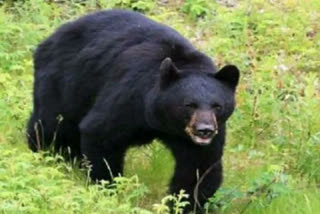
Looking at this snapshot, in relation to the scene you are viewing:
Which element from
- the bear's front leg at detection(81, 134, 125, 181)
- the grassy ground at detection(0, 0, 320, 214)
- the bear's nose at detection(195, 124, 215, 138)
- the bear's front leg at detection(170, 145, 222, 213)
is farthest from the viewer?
the bear's front leg at detection(81, 134, 125, 181)

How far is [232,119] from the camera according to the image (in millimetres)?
7750

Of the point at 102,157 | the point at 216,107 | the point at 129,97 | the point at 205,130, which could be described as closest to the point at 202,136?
the point at 205,130

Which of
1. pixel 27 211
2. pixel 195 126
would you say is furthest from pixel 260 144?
pixel 27 211

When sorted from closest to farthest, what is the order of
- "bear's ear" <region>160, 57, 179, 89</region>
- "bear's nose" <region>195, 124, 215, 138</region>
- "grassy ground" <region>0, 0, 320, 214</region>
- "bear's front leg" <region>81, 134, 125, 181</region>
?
"bear's nose" <region>195, 124, 215, 138</region>
"grassy ground" <region>0, 0, 320, 214</region>
"bear's ear" <region>160, 57, 179, 89</region>
"bear's front leg" <region>81, 134, 125, 181</region>

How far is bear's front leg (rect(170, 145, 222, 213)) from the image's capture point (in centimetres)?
618

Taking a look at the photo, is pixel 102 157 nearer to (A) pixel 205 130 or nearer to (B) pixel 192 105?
(B) pixel 192 105

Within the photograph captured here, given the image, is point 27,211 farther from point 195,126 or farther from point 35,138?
point 35,138

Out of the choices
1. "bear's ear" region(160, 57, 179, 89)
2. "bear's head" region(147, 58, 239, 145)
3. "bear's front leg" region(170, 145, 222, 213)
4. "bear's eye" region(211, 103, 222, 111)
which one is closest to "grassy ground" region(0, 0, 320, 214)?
"bear's front leg" region(170, 145, 222, 213)

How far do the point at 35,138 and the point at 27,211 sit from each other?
2364 millimetres

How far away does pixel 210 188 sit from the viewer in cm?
638

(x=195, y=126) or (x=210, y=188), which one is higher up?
(x=195, y=126)

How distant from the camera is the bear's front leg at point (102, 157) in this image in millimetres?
6492

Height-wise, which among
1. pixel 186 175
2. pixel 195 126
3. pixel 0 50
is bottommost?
pixel 0 50

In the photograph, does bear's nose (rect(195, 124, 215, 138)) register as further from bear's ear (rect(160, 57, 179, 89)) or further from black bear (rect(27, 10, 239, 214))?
bear's ear (rect(160, 57, 179, 89))
